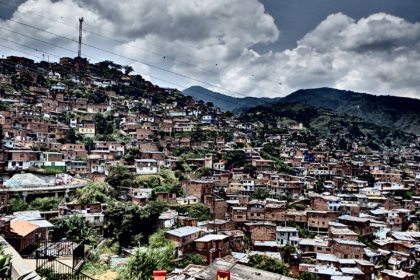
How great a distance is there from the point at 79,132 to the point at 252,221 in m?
26.3

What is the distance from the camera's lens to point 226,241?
29.5 m

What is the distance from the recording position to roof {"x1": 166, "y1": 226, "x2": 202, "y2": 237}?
2808cm

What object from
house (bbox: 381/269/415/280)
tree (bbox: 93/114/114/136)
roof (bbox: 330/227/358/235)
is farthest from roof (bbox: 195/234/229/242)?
tree (bbox: 93/114/114/136)

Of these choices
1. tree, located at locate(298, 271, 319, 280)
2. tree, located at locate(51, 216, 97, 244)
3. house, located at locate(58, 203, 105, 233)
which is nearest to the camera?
tree, located at locate(51, 216, 97, 244)

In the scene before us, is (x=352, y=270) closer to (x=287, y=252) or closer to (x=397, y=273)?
(x=397, y=273)

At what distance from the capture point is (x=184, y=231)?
28969mm

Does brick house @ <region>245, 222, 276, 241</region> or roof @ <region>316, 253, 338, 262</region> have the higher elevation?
brick house @ <region>245, 222, 276, 241</region>

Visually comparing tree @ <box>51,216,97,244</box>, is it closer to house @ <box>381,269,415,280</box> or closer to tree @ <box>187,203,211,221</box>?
tree @ <box>187,203,211,221</box>

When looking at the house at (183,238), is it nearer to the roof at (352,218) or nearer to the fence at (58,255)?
the fence at (58,255)

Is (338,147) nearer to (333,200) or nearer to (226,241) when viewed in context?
(333,200)

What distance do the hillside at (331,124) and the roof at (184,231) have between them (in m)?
64.0

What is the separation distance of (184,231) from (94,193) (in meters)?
8.65

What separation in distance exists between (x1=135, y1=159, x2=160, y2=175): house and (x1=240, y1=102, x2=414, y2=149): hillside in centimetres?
5184

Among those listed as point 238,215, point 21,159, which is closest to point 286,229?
point 238,215
